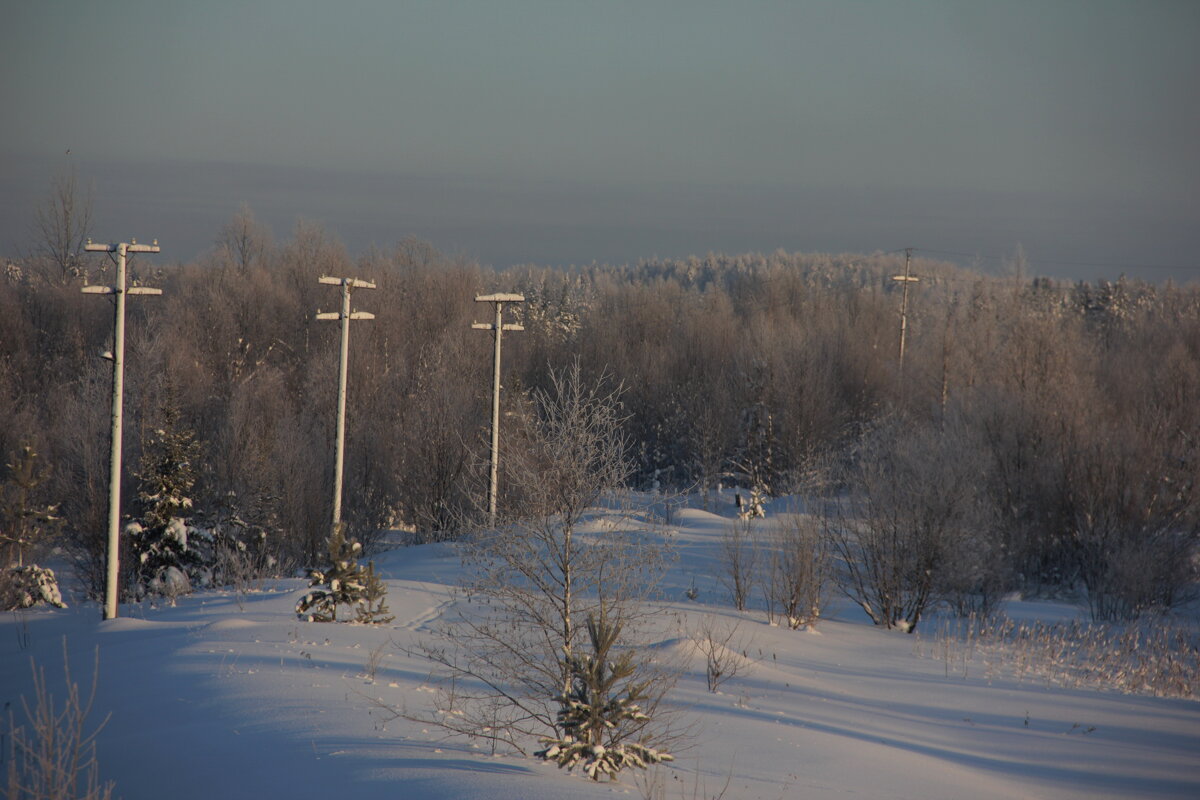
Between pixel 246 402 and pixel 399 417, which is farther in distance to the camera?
pixel 399 417

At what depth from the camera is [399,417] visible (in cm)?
3453

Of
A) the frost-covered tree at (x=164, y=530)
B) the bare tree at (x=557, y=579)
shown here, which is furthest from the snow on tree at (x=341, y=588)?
the frost-covered tree at (x=164, y=530)

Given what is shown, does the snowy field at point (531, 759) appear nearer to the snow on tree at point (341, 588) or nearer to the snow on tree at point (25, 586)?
the snow on tree at point (341, 588)

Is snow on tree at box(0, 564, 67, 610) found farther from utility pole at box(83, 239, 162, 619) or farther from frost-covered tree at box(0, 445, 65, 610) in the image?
utility pole at box(83, 239, 162, 619)

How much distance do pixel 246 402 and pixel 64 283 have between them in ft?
86.6

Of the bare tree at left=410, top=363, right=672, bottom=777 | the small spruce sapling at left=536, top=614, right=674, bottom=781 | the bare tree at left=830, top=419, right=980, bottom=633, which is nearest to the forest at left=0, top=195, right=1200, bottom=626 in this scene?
the bare tree at left=830, top=419, right=980, bottom=633

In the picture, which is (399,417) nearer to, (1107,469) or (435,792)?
(1107,469)

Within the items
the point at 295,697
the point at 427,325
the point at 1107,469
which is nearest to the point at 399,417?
the point at 427,325

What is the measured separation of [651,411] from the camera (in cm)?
5184

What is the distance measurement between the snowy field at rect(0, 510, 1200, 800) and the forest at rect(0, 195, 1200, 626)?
264cm

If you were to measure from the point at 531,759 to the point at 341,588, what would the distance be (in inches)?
234

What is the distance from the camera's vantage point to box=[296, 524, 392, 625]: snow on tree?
1255cm

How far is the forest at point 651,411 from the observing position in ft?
69.4

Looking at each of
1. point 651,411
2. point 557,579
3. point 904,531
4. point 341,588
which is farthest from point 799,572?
point 651,411
